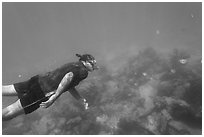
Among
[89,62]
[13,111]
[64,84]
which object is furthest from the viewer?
[89,62]

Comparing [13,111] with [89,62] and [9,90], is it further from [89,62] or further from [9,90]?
[89,62]

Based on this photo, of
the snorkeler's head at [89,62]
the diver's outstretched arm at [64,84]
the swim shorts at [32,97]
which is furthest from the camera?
the snorkeler's head at [89,62]

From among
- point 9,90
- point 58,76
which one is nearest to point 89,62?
point 58,76

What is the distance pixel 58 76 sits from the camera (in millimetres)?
4934

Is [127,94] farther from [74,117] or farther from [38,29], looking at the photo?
[38,29]

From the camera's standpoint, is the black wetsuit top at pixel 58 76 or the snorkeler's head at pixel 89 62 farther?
the snorkeler's head at pixel 89 62

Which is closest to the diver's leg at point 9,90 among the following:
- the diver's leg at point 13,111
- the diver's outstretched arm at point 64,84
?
the diver's leg at point 13,111

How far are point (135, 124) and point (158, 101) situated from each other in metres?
1.55

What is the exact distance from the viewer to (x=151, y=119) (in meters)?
10.0

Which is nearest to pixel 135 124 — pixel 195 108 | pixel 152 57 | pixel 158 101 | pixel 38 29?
pixel 158 101

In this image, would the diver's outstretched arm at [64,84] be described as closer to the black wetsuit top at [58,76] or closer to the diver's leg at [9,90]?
the black wetsuit top at [58,76]

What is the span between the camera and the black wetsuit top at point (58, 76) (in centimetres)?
490

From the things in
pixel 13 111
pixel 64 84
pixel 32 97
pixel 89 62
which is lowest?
pixel 13 111

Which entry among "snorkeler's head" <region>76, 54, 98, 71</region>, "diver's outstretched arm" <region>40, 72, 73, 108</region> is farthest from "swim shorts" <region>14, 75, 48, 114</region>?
"snorkeler's head" <region>76, 54, 98, 71</region>
